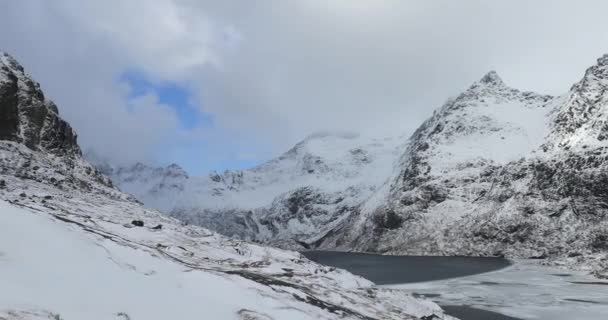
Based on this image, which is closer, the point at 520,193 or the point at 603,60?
the point at 520,193

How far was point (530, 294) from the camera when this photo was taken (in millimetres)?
56062

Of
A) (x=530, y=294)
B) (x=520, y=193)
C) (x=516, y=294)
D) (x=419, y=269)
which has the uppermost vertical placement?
(x=520, y=193)

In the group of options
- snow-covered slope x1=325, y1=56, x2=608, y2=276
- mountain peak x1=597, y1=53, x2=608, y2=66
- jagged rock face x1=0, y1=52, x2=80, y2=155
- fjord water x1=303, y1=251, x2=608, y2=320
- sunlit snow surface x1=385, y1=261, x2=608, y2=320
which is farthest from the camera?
mountain peak x1=597, y1=53, x2=608, y2=66

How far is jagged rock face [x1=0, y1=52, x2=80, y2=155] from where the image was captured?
199ft

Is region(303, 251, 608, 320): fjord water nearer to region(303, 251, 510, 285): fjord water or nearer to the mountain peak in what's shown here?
region(303, 251, 510, 285): fjord water

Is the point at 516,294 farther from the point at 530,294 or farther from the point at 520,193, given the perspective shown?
the point at 520,193

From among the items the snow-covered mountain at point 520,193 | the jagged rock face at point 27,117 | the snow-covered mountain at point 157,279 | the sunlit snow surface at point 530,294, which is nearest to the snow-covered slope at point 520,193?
the snow-covered mountain at point 520,193

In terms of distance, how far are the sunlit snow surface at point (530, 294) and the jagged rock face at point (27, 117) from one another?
51.3 m

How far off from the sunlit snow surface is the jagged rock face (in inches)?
2018

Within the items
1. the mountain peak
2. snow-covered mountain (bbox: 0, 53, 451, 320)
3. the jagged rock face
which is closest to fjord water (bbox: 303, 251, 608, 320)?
snow-covered mountain (bbox: 0, 53, 451, 320)

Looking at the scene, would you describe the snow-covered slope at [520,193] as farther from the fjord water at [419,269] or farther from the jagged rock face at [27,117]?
the jagged rock face at [27,117]

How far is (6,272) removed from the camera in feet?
38.0

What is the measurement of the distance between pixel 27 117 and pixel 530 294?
216ft

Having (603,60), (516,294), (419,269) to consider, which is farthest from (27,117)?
(603,60)
